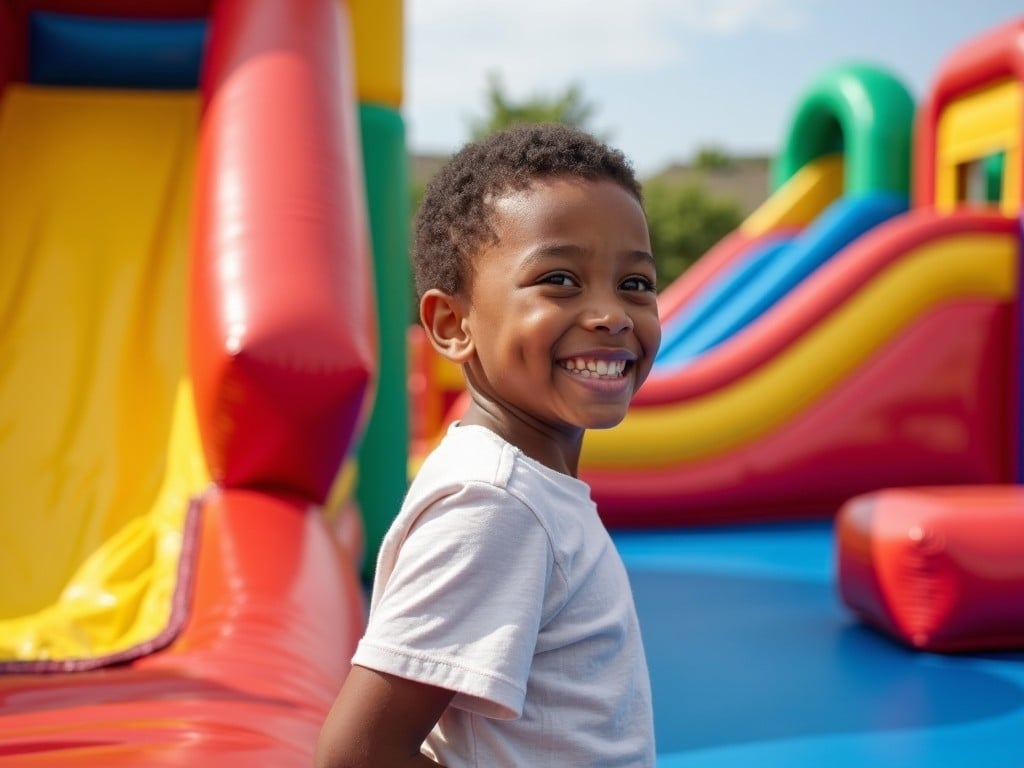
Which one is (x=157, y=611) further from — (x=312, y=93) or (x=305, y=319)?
(x=312, y=93)

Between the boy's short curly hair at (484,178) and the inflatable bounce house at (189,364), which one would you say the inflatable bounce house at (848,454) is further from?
the boy's short curly hair at (484,178)

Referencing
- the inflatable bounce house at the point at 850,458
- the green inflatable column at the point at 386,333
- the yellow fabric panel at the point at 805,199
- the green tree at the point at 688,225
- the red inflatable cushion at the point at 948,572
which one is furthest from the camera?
the green tree at the point at 688,225

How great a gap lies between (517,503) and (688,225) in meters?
20.7

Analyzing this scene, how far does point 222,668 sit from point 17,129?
259cm

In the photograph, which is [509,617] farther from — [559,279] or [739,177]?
[739,177]

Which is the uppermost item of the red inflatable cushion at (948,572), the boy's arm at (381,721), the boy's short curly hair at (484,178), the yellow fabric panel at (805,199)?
the yellow fabric panel at (805,199)

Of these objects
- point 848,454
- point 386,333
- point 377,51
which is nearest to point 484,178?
point 386,333

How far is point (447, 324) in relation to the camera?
1.06 m

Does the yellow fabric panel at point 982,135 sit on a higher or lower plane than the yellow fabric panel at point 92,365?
higher

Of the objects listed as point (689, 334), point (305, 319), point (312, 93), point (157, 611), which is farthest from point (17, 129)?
point (689, 334)

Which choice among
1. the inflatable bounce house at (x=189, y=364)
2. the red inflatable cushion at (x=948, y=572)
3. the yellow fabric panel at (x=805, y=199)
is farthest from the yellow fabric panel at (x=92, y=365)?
the yellow fabric panel at (x=805, y=199)

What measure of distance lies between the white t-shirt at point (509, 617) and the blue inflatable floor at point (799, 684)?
1.44 meters

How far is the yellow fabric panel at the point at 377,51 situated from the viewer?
402 cm

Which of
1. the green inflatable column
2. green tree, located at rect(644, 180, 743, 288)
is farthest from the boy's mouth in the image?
green tree, located at rect(644, 180, 743, 288)
